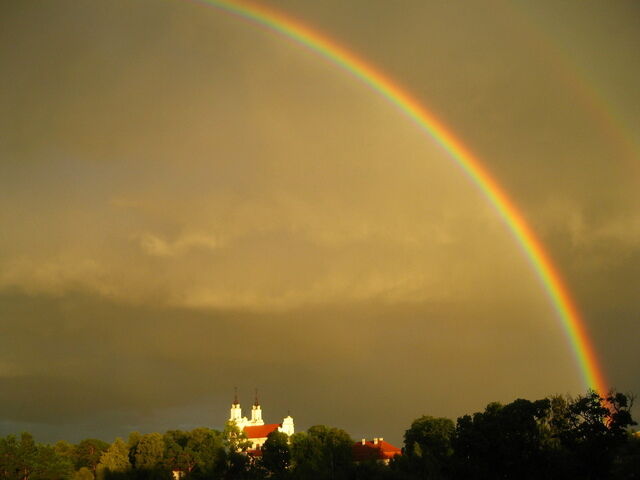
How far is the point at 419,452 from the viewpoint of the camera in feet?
337

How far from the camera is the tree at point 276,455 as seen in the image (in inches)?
4811

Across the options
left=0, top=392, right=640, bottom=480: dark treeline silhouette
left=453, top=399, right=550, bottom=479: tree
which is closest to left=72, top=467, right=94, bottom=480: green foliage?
left=0, top=392, right=640, bottom=480: dark treeline silhouette

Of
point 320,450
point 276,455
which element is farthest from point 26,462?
point 320,450

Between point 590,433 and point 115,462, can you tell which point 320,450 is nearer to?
point 115,462

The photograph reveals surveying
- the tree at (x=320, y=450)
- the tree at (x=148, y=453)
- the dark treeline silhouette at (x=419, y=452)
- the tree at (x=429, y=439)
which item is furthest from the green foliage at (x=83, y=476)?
the tree at (x=429, y=439)

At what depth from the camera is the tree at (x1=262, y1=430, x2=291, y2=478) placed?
122 metres

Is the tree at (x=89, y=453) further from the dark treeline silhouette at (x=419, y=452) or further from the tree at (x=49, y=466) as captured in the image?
the tree at (x=49, y=466)

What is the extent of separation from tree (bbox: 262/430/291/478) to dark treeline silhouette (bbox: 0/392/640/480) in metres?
0.18

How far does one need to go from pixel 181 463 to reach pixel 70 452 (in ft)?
88.9

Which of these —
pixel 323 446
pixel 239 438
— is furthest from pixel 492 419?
pixel 239 438

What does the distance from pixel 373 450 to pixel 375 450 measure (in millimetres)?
432

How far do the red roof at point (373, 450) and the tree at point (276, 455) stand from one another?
56.7 feet

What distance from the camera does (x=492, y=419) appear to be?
69875mm

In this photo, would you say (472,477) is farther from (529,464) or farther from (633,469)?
(633,469)
